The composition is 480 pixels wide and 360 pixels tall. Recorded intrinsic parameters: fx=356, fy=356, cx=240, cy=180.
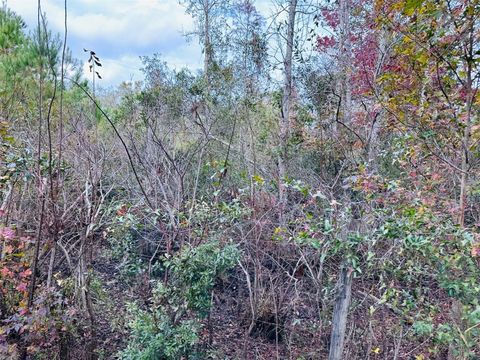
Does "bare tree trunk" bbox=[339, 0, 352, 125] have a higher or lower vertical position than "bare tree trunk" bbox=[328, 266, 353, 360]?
higher

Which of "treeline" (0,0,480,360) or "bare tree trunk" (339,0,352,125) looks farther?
"bare tree trunk" (339,0,352,125)

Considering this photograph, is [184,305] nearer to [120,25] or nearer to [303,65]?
[120,25]

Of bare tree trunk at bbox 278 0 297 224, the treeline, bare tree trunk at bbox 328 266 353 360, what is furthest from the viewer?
bare tree trunk at bbox 278 0 297 224

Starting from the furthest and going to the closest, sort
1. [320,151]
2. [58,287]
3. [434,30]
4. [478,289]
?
[320,151] < [58,287] < [434,30] < [478,289]

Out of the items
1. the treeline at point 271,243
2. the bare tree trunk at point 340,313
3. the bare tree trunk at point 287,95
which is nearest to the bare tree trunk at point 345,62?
the bare tree trunk at point 287,95

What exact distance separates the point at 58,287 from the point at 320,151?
14.2 ft

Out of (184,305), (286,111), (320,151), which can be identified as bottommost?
(184,305)

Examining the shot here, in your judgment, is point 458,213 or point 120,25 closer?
point 458,213

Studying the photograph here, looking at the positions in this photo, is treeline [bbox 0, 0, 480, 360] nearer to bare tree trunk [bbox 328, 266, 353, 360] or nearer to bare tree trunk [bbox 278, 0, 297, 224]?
bare tree trunk [bbox 328, 266, 353, 360]

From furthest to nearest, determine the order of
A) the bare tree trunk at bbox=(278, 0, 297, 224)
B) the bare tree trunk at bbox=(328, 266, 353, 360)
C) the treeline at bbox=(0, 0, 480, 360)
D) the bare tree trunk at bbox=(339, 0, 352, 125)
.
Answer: the bare tree trunk at bbox=(339, 0, 352, 125) < the bare tree trunk at bbox=(278, 0, 297, 224) < the bare tree trunk at bbox=(328, 266, 353, 360) < the treeline at bbox=(0, 0, 480, 360)

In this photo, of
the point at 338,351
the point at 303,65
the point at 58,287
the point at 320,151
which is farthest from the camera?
A: the point at 303,65

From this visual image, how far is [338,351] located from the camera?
101 inches

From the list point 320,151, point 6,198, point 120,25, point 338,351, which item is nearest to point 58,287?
point 6,198

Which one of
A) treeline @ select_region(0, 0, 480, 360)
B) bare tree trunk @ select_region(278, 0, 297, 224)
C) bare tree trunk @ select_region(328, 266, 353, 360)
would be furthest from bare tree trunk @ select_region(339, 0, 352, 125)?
bare tree trunk @ select_region(328, 266, 353, 360)
